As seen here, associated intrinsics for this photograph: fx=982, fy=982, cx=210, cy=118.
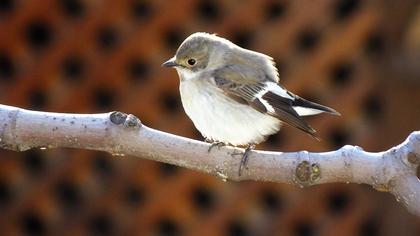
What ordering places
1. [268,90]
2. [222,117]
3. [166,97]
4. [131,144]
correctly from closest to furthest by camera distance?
[131,144], [222,117], [268,90], [166,97]

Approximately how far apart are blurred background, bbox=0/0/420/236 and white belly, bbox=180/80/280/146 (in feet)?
6.26

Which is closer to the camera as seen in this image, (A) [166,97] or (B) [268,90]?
(B) [268,90]

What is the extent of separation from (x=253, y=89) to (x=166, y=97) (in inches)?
85.3

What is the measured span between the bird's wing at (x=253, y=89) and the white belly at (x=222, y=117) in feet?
0.10

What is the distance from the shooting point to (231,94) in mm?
3600

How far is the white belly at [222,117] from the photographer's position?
3463 mm

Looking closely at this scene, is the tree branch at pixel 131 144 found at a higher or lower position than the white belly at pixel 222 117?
lower

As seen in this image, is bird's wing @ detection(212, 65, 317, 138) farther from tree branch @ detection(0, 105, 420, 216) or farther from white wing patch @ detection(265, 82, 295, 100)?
tree branch @ detection(0, 105, 420, 216)

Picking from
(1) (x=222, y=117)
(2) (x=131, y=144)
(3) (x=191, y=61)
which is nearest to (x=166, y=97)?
(3) (x=191, y=61)

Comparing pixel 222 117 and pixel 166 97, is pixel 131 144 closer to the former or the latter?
pixel 222 117

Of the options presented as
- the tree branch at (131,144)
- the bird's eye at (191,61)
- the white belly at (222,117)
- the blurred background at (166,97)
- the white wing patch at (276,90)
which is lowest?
the tree branch at (131,144)

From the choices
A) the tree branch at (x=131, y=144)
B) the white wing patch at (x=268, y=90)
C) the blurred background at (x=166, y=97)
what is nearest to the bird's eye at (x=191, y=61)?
the white wing patch at (x=268, y=90)

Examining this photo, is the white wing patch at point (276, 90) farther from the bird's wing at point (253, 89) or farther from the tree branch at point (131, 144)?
the tree branch at point (131, 144)

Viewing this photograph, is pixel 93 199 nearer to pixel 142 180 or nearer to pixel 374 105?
pixel 142 180
